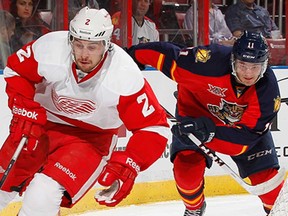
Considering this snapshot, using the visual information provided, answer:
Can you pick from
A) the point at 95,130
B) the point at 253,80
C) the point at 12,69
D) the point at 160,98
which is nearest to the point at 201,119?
the point at 253,80

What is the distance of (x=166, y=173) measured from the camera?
529 centimetres

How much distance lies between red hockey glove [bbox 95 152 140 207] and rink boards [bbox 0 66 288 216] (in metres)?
1.71

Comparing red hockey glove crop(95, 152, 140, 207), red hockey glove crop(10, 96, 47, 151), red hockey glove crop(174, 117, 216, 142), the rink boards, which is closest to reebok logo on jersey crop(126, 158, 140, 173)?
red hockey glove crop(95, 152, 140, 207)

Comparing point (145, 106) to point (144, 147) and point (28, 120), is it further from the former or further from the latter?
point (28, 120)

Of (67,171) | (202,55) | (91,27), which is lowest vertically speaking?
(67,171)

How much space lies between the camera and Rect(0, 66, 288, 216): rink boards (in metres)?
5.08

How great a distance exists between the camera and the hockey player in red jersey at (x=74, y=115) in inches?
125

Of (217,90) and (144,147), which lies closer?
(144,147)

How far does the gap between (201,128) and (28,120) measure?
2.75 ft

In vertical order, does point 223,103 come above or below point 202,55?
below

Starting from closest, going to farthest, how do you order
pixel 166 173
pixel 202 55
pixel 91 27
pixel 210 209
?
pixel 91 27, pixel 202 55, pixel 210 209, pixel 166 173

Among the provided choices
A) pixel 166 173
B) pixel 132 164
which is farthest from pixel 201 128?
pixel 166 173

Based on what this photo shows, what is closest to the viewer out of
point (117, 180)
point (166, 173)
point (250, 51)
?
point (117, 180)

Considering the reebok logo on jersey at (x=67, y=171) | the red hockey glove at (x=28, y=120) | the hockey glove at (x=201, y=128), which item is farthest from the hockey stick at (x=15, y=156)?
the hockey glove at (x=201, y=128)
